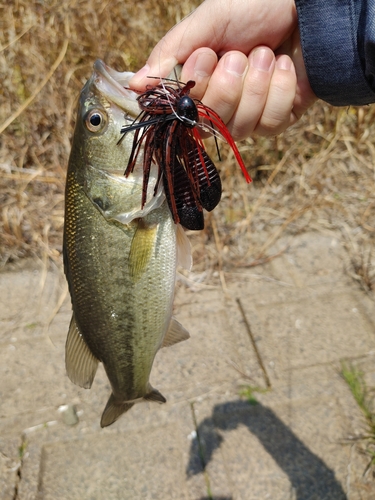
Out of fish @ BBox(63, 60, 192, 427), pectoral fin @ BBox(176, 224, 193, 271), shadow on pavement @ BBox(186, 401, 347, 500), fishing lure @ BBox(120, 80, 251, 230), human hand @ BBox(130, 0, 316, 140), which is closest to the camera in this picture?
fishing lure @ BBox(120, 80, 251, 230)

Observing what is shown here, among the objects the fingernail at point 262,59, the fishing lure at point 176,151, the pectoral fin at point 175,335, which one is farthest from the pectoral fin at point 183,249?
the fingernail at point 262,59

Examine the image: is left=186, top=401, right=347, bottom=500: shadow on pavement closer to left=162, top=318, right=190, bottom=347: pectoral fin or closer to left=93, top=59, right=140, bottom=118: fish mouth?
left=162, top=318, right=190, bottom=347: pectoral fin

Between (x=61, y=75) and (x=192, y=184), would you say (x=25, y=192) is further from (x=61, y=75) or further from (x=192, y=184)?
(x=192, y=184)

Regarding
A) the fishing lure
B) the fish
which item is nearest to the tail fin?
the fish

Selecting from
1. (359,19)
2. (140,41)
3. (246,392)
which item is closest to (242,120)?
(359,19)

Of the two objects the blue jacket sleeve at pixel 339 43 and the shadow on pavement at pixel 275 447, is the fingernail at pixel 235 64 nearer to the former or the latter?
the blue jacket sleeve at pixel 339 43

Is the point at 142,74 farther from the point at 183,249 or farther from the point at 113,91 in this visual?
the point at 183,249
